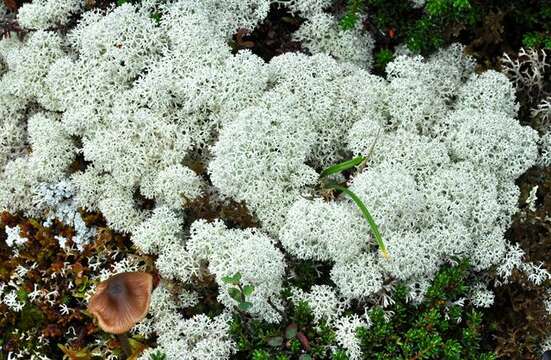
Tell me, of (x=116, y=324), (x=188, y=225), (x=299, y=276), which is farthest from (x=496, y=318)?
(x=116, y=324)

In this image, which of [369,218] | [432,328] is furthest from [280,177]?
[432,328]

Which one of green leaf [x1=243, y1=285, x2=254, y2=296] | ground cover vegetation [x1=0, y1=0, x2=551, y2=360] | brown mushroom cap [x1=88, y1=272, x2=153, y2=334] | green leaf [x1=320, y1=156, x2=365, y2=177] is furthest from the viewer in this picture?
green leaf [x1=320, y1=156, x2=365, y2=177]

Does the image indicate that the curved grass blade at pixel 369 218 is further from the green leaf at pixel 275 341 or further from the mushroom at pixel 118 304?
the mushroom at pixel 118 304

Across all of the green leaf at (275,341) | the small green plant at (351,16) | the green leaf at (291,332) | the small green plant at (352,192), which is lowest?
the green leaf at (275,341)

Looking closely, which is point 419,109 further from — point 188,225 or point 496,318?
point 188,225

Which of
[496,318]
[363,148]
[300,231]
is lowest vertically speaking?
[496,318]

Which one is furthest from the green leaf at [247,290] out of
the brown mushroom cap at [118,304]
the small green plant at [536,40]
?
the small green plant at [536,40]

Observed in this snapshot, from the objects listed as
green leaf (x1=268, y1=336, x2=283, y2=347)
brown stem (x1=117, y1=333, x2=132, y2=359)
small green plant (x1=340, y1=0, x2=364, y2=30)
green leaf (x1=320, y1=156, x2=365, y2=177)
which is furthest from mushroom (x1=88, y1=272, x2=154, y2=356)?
small green plant (x1=340, y1=0, x2=364, y2=30)

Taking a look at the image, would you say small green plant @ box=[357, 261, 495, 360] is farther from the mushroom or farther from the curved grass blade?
the mushroom
